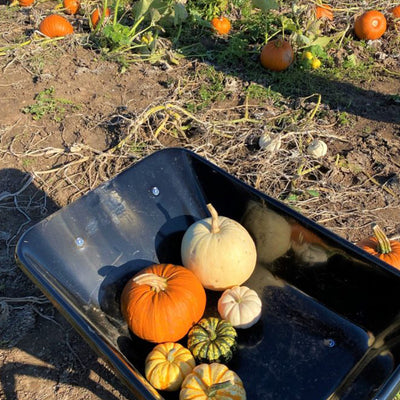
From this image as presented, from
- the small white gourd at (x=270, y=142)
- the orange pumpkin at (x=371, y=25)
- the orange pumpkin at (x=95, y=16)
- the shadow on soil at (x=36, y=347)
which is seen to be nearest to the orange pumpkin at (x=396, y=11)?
the orange pumpkin at (x=371, y=25)

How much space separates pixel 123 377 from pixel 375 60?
4824 mm

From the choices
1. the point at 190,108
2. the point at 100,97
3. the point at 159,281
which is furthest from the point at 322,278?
the point at 100,97

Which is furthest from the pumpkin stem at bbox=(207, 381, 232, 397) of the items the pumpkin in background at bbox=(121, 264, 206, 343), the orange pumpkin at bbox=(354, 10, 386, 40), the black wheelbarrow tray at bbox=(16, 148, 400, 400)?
the orange pumpkin at bbox=(354, 10, 386, 40)

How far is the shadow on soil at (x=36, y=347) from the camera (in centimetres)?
257

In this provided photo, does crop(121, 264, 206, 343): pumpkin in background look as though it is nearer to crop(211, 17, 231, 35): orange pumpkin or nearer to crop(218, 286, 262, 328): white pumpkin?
crop(218, 286, 262, 328): white pumpkin

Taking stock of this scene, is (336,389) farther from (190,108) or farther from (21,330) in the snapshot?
(190,108)

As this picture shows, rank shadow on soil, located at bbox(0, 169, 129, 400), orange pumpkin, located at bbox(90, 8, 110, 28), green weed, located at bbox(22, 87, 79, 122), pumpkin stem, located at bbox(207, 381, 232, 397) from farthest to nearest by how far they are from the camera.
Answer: orange pumpkin, located at bbox(90, 8, 110, 28) < green weed, located at bbox(22, 87, 79, 122) < shadow on soil, located at bbox(0, 169, 129, 400) < pumpkin stem, located at bbox(207, 381, 232, 397)

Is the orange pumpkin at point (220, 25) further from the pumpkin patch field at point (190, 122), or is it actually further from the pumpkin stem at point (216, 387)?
the pumpkin stem at point (216, 387)

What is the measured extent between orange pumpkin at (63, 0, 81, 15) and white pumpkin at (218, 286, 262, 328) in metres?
5.23

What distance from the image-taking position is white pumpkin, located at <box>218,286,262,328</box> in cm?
215

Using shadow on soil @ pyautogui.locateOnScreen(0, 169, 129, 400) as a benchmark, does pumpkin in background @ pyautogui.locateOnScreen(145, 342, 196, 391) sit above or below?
above

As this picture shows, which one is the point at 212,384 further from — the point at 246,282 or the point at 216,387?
the point at 246,282

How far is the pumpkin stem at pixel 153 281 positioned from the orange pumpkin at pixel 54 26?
453 centimetres

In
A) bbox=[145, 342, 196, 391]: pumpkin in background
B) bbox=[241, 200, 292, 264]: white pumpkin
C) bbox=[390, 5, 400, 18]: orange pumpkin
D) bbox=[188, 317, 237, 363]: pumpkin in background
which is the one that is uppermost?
bbox=[241, 200, 292, 264]: white pumpkin
